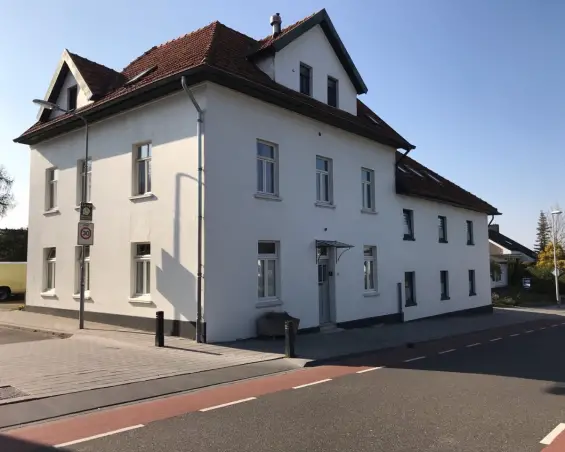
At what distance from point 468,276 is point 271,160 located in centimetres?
1580

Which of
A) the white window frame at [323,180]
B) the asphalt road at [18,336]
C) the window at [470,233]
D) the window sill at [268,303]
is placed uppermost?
the white window frame at [323,180]

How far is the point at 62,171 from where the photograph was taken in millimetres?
17719

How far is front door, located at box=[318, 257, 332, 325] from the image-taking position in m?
16.2

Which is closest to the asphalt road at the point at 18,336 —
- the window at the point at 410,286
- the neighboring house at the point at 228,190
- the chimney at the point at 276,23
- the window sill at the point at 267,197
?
the neighboring house at the point at 228,190

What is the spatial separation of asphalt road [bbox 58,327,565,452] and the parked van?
27.6m

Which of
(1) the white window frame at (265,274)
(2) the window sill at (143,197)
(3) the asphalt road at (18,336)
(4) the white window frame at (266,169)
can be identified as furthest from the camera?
(4) the white window frame at (266,169)

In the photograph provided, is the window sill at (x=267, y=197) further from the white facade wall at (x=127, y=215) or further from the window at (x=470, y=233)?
the window at (x=470, y=233)

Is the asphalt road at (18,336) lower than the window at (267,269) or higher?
lower

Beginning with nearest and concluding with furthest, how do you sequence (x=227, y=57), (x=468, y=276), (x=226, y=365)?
(x=226, y=365)
(x=227, y=57)
(x=468, y=276)

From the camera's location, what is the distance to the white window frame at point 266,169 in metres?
14.5

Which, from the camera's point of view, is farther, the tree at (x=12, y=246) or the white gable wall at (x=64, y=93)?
the tree at (x=12, y=246)

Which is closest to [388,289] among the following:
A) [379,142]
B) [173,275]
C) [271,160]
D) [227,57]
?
[379,142]

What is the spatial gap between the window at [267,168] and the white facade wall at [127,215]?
2192mm

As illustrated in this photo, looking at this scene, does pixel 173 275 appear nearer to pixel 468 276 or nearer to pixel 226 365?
pixel 226 365
